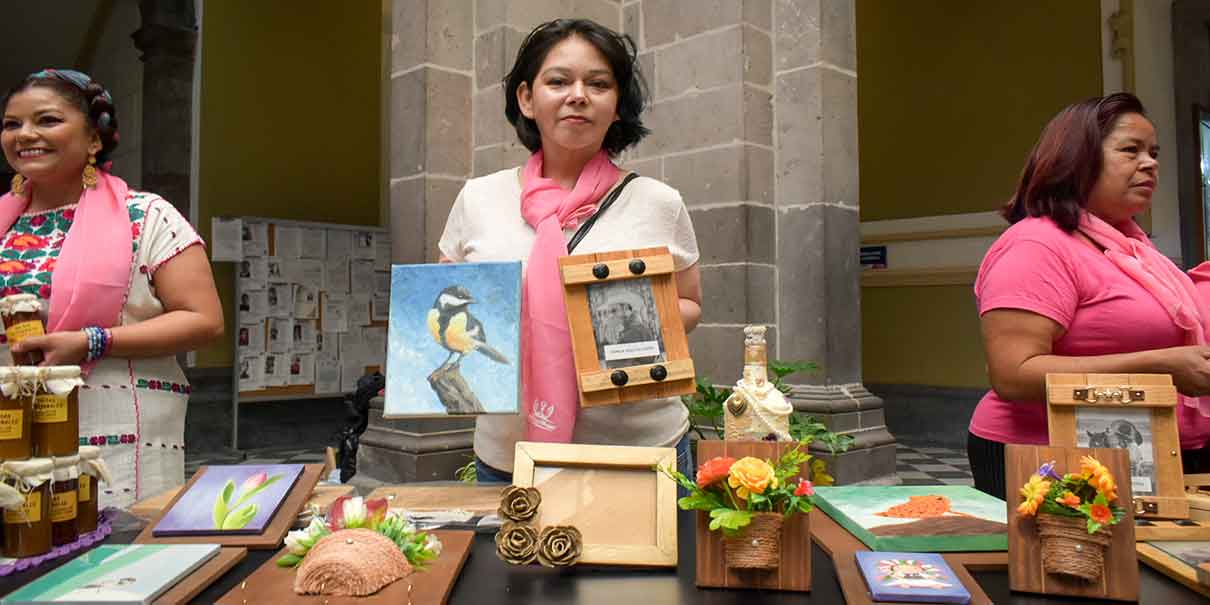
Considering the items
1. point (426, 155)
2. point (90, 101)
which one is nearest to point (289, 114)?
point (426, 155)

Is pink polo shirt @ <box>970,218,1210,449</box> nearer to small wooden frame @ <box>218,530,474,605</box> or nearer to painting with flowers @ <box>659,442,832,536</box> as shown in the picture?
painting with flowers @ <box>659,442,832,536</box>

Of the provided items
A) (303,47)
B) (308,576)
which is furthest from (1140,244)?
(303,47)

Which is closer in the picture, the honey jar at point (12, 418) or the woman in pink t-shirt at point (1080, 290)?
the honey jar at point (12, 418)

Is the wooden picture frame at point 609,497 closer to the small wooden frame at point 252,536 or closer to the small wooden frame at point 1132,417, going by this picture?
the small wooden frame at point 252,536

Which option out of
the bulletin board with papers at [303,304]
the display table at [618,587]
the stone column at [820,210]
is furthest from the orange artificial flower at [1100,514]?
the bulletin board with papers at [303,304]

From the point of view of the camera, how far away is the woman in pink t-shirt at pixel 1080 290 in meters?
1.98

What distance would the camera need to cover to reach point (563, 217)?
72.2 inches

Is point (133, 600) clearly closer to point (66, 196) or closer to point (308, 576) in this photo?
point (308, 576)

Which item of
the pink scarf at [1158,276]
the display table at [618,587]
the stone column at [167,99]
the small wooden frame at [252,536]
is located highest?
the stone column at [167,99]

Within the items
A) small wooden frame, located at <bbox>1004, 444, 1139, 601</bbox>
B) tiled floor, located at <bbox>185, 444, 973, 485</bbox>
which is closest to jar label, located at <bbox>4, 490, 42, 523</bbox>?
small wooden frame, located at <bbox>1004, 444, 1139, 601</bbox>

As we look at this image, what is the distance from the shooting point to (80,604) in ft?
3.62

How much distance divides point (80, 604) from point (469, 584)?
1.65ft

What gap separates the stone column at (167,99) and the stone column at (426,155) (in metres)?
3.89

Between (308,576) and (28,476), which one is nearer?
(308,576)
